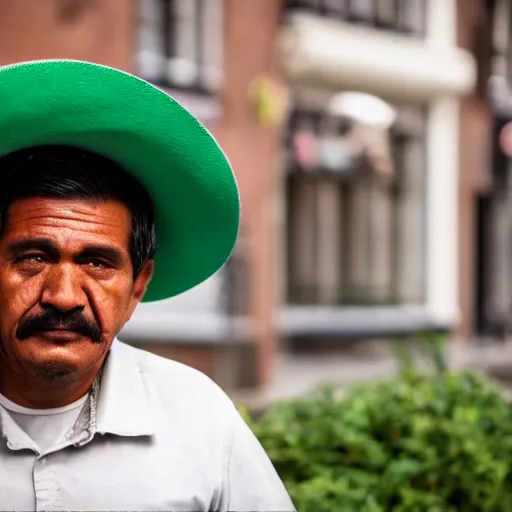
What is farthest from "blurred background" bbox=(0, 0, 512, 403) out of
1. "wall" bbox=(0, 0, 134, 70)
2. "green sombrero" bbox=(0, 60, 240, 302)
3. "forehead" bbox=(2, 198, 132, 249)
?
"forehead" bbox=(2, 198, 132, 249)

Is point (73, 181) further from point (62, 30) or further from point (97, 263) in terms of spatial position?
point (62, 30)

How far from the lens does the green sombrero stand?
4.05 ft

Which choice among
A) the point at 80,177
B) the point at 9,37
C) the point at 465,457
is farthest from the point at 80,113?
the point at 9,37

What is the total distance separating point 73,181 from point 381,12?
1269 centimetres

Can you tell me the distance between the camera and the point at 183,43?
34.6ft

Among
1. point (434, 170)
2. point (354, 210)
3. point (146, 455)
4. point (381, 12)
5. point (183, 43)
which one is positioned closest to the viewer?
point (146, 455)

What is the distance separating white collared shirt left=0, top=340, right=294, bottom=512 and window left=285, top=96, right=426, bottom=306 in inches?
432

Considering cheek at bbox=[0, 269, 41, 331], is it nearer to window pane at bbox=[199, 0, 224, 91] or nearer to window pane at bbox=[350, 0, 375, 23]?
window pane at bbox=[199, 0, 224, 91]

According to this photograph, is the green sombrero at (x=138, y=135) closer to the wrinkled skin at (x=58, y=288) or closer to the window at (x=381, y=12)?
the wrinkled skin at (x=58, y=288)

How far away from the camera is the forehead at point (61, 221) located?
124cm

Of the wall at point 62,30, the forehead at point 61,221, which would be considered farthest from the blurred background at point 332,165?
the forehead at point 61,221

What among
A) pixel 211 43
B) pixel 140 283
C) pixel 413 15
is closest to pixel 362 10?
pixel 413 15

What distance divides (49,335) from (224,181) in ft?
1.30

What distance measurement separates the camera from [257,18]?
10.6 meters
